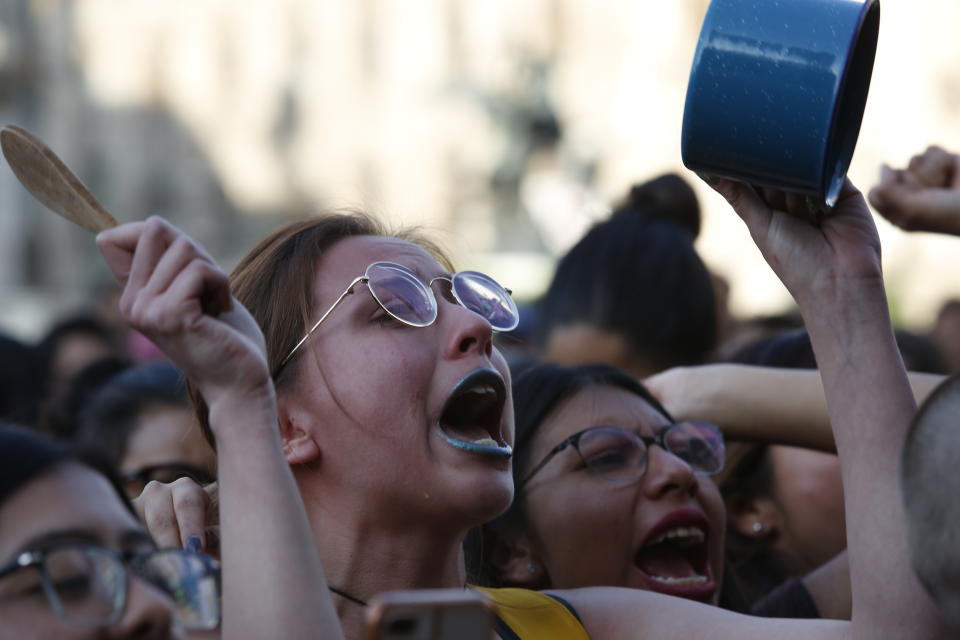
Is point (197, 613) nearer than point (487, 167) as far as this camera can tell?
Yes

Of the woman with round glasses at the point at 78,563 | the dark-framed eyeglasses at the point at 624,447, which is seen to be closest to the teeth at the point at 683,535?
the dark-framed eyeglasses at the point at 624,447

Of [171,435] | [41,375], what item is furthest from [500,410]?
[41,375]

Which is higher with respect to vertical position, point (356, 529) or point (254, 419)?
point (254, 419)

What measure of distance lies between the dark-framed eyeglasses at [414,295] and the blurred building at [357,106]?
22826mm

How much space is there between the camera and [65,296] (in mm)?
26984

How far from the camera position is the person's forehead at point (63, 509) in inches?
63.2

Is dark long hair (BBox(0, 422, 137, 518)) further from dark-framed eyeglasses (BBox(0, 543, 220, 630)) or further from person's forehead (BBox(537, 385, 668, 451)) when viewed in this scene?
person's forehead (BBox(537, 385, 668, 451))

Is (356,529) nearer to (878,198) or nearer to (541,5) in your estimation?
(878,198)

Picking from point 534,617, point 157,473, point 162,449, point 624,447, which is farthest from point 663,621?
point 162,449

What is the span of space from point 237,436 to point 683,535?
134 centimetres

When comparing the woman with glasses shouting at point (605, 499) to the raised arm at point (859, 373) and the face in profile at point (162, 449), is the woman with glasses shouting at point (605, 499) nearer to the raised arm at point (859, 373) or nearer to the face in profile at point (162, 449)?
the raised arm at point (859, 373)

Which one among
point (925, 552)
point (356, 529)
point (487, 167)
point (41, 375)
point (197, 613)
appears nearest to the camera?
point (925, 552)

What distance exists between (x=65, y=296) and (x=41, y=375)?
22007mm

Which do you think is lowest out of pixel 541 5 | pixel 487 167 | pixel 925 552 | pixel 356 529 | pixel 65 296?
pixel 65 296
